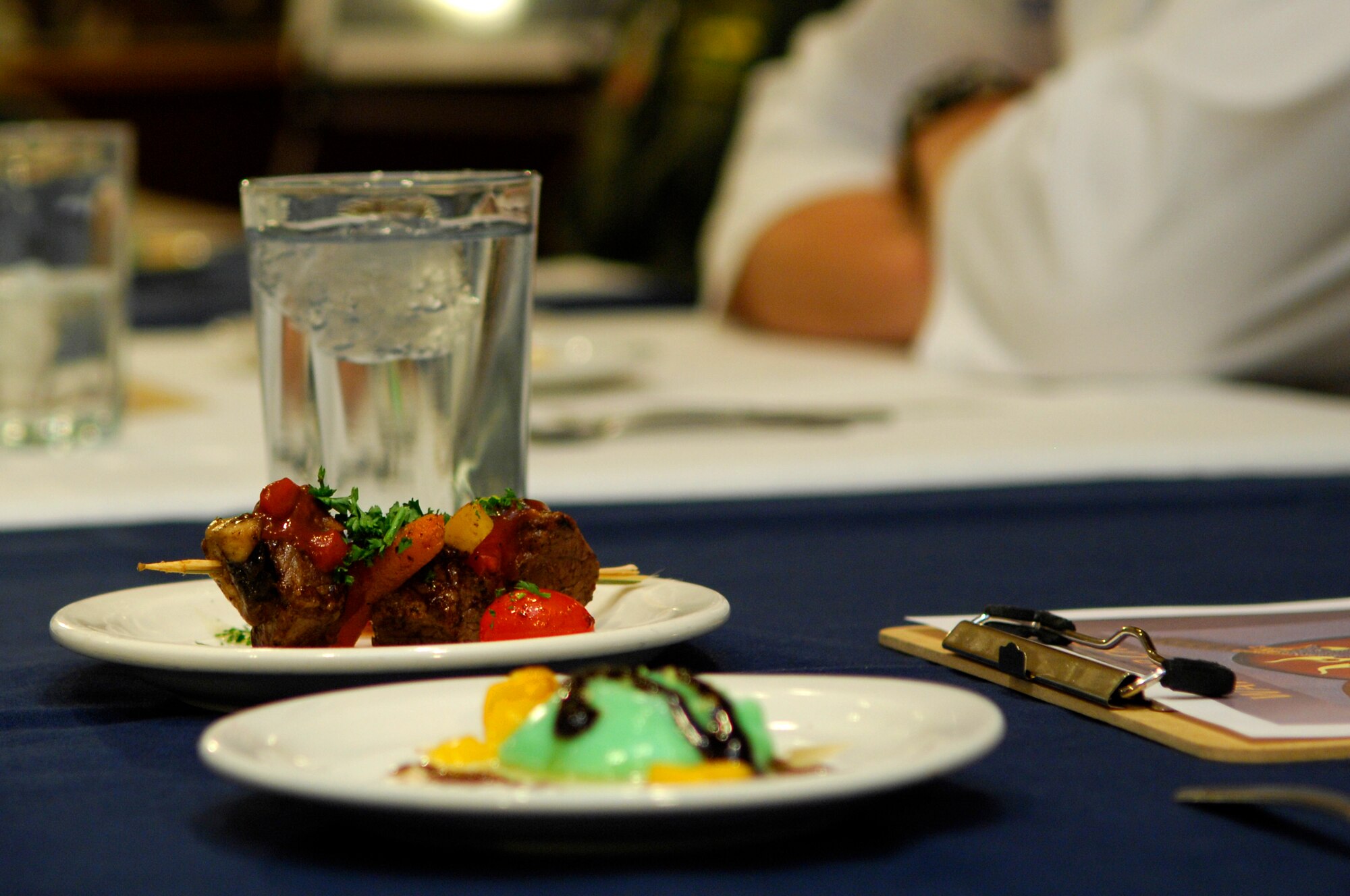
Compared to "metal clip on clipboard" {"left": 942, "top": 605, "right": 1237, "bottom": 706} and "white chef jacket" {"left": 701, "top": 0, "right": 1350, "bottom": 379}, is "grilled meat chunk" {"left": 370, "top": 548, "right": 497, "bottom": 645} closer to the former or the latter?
"metal clip on clipboard" {"left": 942, "top": 605, "right": 1237, "bottom": 706}

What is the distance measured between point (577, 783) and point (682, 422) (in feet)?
2.80

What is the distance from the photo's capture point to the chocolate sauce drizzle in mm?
403

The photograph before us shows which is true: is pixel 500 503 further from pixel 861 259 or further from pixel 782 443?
pixel 861 259

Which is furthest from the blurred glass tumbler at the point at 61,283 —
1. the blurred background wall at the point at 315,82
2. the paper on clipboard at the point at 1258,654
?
the blurred background wall at the point at 315,82

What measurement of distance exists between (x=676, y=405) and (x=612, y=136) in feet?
6.08

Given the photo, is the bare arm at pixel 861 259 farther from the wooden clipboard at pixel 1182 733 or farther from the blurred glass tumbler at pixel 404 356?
the wooden clipboard at pixel 1182 733

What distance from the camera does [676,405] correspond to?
1.46 metres

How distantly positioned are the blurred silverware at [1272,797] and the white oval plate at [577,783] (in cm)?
6

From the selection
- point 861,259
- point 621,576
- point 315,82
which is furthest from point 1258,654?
point 315,82

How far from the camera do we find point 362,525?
0.58 metres

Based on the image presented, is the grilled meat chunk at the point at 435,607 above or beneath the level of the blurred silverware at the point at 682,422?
beneath

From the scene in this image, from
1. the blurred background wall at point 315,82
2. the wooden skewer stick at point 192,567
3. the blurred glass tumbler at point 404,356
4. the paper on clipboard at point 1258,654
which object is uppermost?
the blurred background wall at point 315,82

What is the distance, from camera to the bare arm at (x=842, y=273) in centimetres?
199

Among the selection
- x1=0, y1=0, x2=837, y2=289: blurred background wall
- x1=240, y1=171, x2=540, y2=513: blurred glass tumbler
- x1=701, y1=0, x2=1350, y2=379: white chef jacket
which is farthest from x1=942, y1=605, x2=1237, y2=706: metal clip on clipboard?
x1=0, y1=0, x2=837, y2=289: blurred background wall
